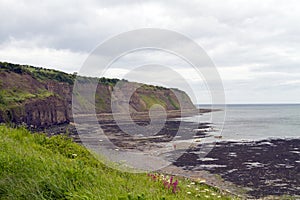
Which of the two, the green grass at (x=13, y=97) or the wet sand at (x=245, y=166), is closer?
the wet sand at (x=245, y=166)

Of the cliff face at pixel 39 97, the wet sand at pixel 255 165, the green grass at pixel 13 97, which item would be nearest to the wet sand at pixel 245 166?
the wet sand at pixel 255 165

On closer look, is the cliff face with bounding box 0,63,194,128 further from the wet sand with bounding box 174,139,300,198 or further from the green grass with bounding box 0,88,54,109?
the wet sand with bounding box 174,139,300,198

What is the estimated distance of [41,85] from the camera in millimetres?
91938

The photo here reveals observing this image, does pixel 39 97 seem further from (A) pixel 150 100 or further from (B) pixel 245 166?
(A) pixel 150 100

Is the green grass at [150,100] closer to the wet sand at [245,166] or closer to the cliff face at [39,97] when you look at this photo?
the cliff face at [39,97]

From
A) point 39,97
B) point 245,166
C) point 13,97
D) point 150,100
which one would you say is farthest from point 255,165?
point 150,100

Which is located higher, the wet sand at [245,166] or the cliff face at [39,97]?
the cliff face at [39,97]

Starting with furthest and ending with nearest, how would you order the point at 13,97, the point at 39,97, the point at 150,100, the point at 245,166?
the point at 150,100 < the point at 39,97 < the point at 13,97 < the point at 245,166

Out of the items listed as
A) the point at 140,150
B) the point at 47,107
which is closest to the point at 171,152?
the point at 140,150

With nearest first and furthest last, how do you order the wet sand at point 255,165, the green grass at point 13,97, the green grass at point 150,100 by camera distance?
1. the wet sand at point 255,165
2. the green grass at point 13,97
3. the green grass at point 150,100

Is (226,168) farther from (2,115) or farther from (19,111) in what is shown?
(19,111)

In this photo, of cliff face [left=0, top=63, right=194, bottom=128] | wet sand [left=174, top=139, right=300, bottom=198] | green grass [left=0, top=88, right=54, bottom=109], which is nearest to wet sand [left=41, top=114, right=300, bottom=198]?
wet sand [left=174, top=139, right=300, bottom=198]

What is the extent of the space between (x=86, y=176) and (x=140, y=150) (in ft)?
93.9

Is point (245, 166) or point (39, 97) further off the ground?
point (39, 97)
